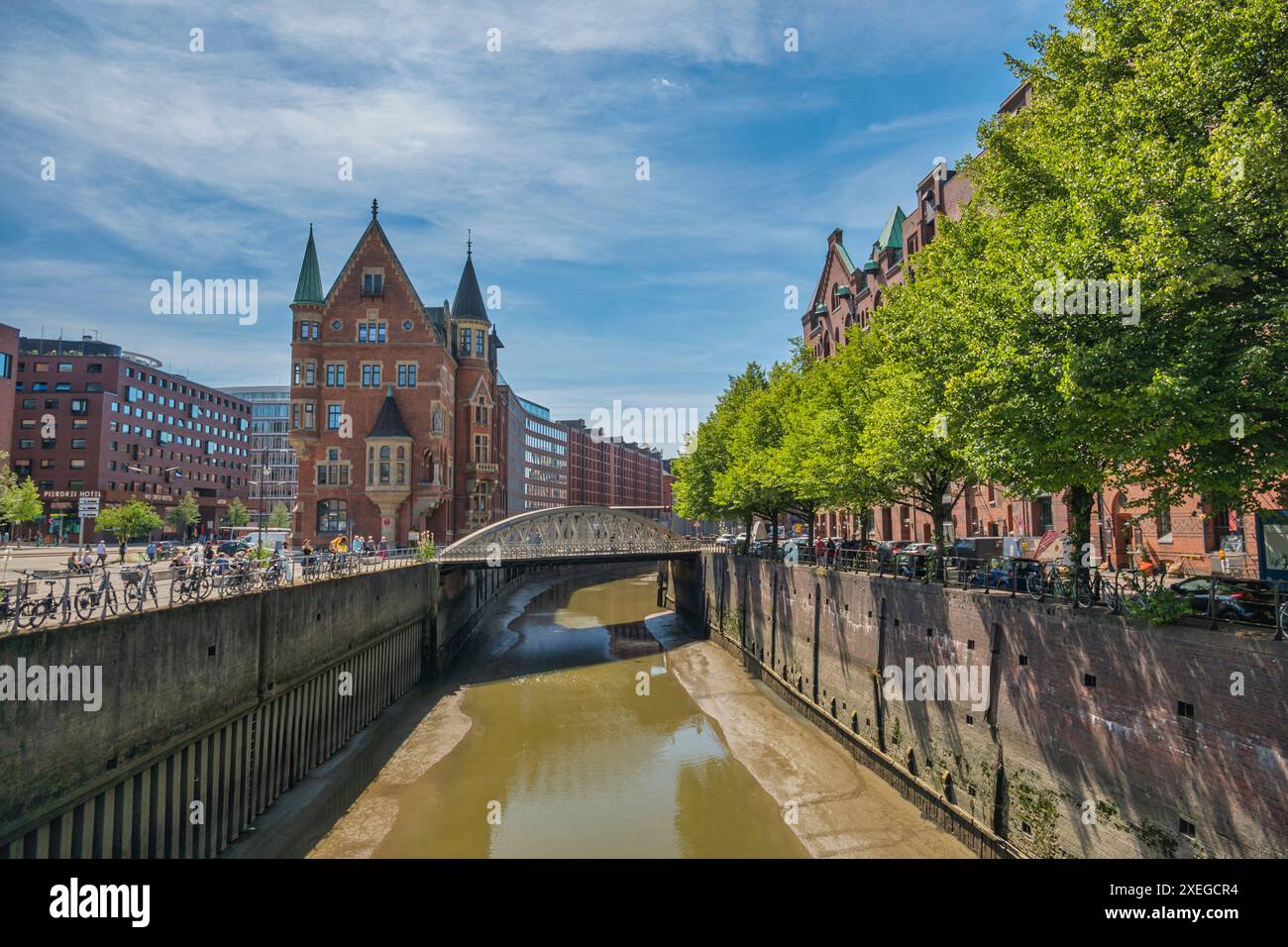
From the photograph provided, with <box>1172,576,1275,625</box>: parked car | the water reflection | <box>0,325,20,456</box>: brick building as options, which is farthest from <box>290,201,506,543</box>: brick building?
<box>1172,576,1275,625</box>: parked car

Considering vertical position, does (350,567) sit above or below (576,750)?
above

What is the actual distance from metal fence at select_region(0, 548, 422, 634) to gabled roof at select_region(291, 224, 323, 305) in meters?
29.8

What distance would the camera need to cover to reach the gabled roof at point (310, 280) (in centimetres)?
5072

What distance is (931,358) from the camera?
61.9 ft

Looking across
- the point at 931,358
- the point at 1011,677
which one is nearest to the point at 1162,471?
the point at 1011,677

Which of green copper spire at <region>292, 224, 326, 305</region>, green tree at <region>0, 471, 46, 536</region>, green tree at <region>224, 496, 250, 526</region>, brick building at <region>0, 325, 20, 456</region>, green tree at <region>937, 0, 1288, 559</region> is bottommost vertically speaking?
green tree at <region>224, 496, 250, 526</region>

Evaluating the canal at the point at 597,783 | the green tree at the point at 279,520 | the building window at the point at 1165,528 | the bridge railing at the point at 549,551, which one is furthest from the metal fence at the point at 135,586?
the green tree at the point at 279,520

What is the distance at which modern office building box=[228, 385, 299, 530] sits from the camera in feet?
452

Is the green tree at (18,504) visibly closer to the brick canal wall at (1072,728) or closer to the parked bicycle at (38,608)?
the parked bicycle at (38,608)

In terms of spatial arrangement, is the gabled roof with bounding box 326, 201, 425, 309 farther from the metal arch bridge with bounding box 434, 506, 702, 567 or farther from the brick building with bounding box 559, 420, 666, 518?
the brick building with bounding box 559, 420, 666, 518

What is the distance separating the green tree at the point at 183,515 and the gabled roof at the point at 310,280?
52.1 m

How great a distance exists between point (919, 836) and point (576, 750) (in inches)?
449

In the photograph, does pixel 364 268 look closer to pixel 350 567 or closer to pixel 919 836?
pixel 350 567

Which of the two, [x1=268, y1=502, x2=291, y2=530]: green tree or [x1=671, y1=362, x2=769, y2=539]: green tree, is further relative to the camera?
[x1=268, y1=502, x2=291, y2=530]: green tree
